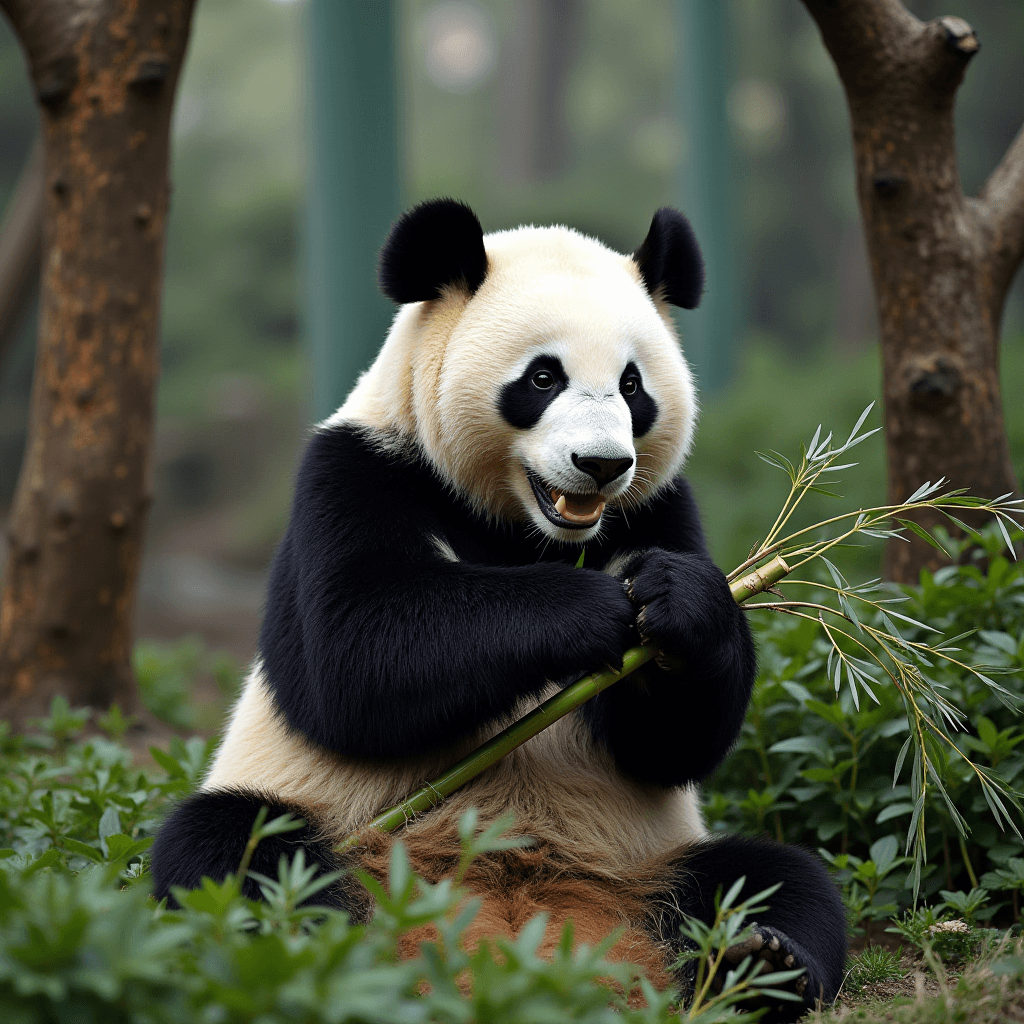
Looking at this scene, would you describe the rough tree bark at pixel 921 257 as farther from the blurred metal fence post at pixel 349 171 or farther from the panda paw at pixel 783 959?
the blurred metal fence post at pixel 349 171

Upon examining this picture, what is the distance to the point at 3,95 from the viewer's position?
15375mm

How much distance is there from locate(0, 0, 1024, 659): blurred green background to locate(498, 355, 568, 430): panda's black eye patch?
4168mm

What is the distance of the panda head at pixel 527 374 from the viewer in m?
2.52

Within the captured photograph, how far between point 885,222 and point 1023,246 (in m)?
0.55

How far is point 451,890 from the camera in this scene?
1.85 meters

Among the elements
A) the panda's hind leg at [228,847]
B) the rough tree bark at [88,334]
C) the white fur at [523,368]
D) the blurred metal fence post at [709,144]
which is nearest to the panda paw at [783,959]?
the panda's hind leg at [228,847]

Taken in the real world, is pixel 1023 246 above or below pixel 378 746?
above

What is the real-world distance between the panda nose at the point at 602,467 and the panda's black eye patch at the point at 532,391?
0.22 meters

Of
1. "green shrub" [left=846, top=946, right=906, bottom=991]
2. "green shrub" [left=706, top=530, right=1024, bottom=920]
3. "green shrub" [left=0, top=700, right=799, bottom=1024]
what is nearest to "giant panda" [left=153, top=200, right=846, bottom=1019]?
"green shrub" [left=846, top=946, right=906, bottom=991]

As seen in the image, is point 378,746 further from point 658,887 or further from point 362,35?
point 362,35

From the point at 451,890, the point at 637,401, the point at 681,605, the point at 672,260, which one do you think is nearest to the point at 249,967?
the point at 451,890

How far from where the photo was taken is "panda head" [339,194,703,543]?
8.26ft

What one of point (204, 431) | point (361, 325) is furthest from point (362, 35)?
point (204, 431)

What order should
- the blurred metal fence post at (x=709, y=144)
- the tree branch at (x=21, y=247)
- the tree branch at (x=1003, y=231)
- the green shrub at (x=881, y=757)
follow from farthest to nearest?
the blurred metal fence post at (x=709, y=144) → the tree branch at (x=21, y=247) → the tree branch at (x=1003, y=231) → the green shrub at (x=881, y=757)
